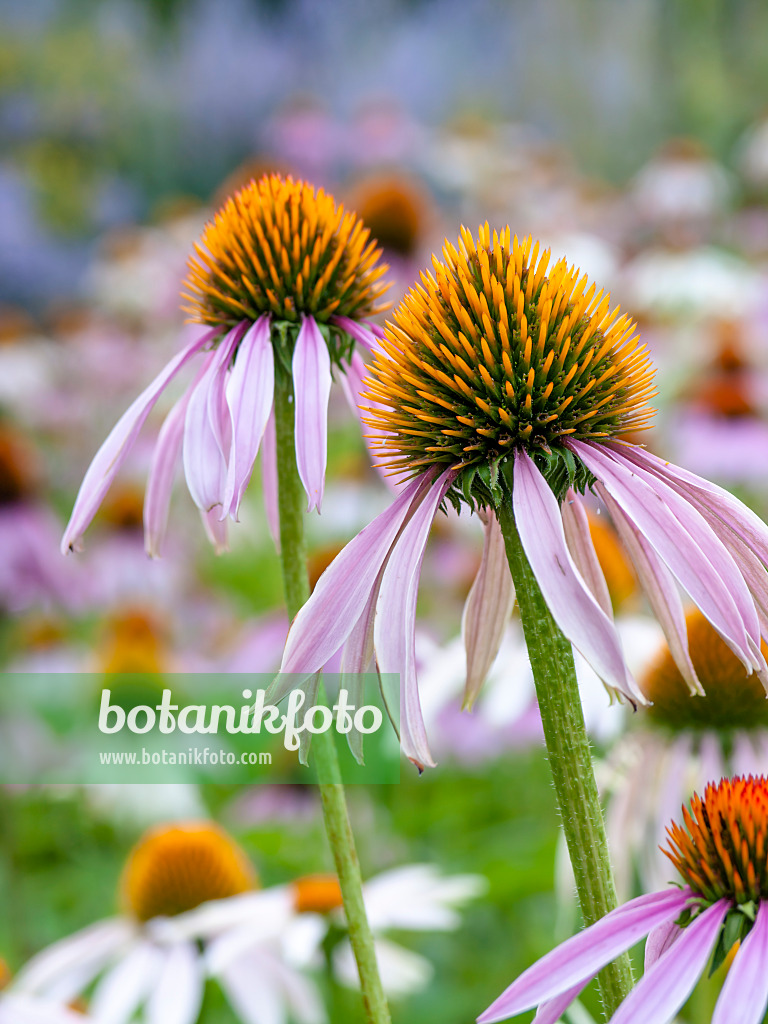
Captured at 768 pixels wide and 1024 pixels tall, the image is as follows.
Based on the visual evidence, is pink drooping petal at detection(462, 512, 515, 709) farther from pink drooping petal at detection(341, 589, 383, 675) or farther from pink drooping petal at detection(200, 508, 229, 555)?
pink drooping petal at detection(200, 508, 229, 555)

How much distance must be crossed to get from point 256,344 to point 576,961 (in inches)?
15.0

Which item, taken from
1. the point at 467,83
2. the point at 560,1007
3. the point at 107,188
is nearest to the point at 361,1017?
the point at 560,1007

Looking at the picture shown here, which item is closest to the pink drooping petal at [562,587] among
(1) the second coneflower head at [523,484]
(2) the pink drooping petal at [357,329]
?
(1) the second coneflower head at [523,484]

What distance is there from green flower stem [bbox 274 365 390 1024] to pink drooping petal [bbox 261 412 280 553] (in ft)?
0.21

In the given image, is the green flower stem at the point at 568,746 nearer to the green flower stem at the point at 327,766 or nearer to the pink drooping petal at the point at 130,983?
the green flower stem at the point at 327,766

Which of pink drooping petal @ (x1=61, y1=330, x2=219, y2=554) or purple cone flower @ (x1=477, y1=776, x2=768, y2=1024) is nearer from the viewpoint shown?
purple cone flower @ (x1=477, y1=776, x2=768, y2=1024)

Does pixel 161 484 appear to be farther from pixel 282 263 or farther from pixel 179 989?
pixel 179 989

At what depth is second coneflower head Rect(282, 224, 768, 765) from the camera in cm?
45

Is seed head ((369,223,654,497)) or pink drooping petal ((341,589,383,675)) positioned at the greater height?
seed head ((369,223,654,497))

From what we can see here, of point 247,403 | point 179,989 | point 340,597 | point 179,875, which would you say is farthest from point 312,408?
point 179,875

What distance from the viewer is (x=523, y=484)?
48 cm

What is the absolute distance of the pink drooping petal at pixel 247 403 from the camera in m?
0.54

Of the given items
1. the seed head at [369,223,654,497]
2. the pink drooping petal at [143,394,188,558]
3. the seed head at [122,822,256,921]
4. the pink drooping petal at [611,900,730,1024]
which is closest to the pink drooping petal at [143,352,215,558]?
the pink drooping petal at [143,394,188,558]

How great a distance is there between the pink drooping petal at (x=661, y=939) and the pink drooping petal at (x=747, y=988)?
48mm
